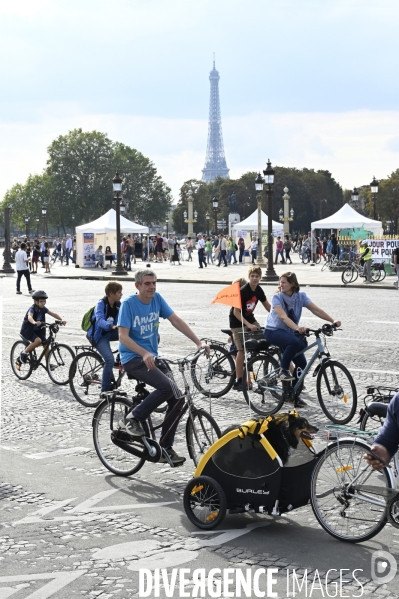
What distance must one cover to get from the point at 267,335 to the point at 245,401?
2.73 feet

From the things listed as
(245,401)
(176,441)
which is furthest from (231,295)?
(245,401)

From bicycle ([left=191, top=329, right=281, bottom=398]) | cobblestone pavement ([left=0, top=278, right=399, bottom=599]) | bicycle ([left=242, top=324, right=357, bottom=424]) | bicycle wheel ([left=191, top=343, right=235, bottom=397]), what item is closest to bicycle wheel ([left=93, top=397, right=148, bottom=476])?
cobblestone pavement ([left=0, top=278, right=399, bottom=599])

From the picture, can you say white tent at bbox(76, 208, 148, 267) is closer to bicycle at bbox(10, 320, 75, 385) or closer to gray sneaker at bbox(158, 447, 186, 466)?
bicycle at bbox(10, 320, 75, 385)

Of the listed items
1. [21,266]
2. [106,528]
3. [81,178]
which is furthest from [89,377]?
[81,178]

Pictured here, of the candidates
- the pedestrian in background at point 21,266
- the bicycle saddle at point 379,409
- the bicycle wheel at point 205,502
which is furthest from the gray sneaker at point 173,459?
the pedestrian in background at point 21,266

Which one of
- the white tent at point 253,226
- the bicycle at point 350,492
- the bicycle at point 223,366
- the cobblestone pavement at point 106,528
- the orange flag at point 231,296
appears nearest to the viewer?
the cobblestone pavement at point 106,528

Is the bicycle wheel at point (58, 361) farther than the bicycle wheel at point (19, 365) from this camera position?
No

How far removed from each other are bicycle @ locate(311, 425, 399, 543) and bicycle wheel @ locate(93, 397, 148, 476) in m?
1.93

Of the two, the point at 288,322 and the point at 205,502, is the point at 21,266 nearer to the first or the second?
the point at 288,322

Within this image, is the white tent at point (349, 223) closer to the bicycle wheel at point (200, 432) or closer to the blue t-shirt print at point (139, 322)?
the blue t-shirt print at point (139, 322)

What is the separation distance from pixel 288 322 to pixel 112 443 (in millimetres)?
2934

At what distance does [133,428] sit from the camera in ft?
23.4

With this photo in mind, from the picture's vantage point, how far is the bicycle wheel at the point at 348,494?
5539mm

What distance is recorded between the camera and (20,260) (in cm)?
2853
